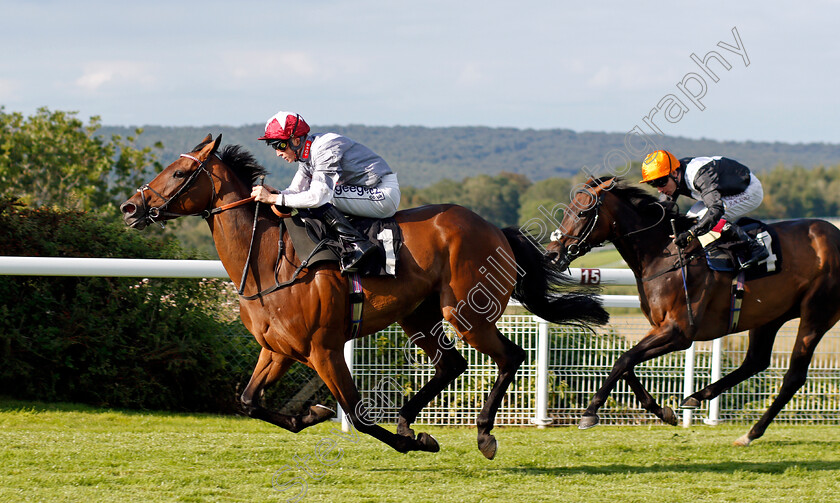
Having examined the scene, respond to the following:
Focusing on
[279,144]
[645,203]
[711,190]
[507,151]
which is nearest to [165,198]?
Answer: [279,144]

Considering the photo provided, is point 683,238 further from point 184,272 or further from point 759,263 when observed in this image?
point 184,272

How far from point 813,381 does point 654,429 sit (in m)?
1.46

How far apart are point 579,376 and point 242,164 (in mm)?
3194

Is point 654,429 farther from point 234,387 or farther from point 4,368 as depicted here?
point 4,368

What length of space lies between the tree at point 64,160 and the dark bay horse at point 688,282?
57.0ft

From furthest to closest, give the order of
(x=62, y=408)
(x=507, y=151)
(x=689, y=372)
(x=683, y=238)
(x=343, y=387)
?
(x=507, y=151), (x=689, y=372), (x=62, y=408), (x=683, y=238), (x=343, y=387)

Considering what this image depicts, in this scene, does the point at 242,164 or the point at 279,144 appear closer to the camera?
the point at 279,144

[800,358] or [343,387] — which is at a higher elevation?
[800,358]

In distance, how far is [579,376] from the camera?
6.27 metres

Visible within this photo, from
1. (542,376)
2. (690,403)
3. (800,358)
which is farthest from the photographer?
(542,376)

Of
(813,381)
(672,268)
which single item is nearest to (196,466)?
(672,268)

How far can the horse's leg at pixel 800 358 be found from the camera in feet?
17.4

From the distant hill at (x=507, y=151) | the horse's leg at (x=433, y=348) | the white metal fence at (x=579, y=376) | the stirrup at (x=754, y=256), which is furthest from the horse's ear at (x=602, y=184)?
the distant hill at (x=507, y=151)

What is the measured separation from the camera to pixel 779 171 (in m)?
81.9
